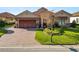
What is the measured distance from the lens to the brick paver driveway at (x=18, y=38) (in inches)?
496

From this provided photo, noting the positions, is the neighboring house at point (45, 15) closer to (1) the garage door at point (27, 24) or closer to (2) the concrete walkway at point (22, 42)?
(1) the garage door at point (27, 24)

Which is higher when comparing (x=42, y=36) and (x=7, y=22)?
(x=7, y=22)

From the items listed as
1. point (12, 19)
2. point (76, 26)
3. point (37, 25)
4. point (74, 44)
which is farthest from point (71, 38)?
point (12, 19)

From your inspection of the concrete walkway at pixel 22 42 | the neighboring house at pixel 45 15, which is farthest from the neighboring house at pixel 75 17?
the concrete walkway at pixel 22 42

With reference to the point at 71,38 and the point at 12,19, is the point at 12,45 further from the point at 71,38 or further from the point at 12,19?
the point at 71,38

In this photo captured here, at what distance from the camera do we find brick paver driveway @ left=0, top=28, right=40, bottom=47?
41.4 ft

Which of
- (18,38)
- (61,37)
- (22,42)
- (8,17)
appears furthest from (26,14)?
(61,37)

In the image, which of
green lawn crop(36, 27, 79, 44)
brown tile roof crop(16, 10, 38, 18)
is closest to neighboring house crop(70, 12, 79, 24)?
green lawn crop(36, 27, 79, 44)

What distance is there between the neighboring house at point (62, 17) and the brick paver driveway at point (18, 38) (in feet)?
4.68

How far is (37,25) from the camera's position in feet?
40.1

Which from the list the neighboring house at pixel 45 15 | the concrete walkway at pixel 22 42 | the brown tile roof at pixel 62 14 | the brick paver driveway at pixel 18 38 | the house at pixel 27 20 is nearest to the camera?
the neighboring house at pixel 45 15

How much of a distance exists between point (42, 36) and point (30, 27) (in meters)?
2.13

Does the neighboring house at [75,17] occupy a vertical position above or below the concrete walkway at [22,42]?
above

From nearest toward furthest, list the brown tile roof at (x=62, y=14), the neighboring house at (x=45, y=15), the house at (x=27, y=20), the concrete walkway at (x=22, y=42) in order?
1. the neighboring house at (x=45, y=15)
2. the brown tile roof at (x=62, y=14)
3. the house at (x=27, y=20)
4. the concrete walkway at (x=22, y=42)
